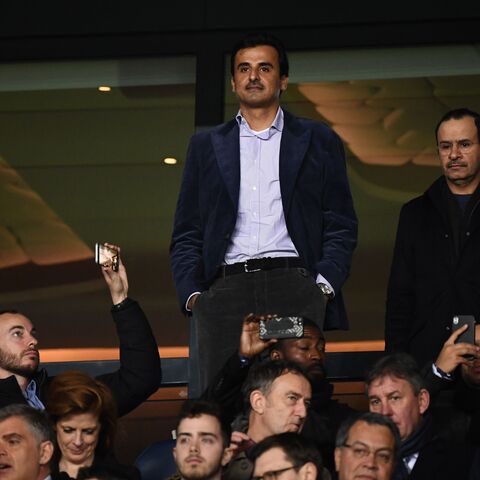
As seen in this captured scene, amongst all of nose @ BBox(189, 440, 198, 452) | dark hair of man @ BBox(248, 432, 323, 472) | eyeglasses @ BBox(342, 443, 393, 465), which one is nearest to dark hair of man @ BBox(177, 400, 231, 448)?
nose @ BBox(189, 440, 198, 452)

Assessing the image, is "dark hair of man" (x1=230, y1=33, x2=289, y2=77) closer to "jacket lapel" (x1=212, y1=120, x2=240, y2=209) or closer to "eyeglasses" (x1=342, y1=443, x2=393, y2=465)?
"jacket lapel" (x1=212, y1=120, x2=240, y2=209)

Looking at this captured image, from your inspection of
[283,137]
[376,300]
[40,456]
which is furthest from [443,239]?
[40,456]

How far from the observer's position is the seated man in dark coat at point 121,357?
833cm

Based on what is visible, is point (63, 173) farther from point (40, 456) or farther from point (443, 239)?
point (40, 456)

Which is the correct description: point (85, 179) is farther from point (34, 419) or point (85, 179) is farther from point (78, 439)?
point (34, 419)

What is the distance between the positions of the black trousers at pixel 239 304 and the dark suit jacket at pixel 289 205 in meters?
0.13

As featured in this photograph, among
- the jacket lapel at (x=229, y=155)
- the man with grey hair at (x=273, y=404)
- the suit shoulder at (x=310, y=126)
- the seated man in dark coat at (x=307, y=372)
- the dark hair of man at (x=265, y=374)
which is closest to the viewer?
the man with grey hair at (x=273, y=404)

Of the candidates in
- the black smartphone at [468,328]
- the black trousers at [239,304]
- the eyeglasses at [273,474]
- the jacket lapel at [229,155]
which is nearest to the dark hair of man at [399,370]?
the black smartphone at [468,328]

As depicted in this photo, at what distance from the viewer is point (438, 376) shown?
8328mm

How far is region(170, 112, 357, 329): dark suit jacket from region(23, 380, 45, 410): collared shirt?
0.86 meters

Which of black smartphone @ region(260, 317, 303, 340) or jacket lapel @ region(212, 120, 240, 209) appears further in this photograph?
jacket lapel @ region(212, 120, 240, 209)

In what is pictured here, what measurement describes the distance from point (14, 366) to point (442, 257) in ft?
7.26

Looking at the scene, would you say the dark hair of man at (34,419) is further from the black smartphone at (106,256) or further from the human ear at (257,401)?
the black smartphone at (106,256)

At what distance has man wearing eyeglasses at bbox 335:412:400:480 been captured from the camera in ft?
24.9
